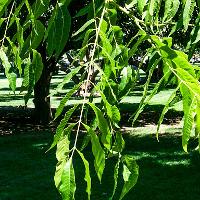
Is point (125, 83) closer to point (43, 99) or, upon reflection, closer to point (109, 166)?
point (109, 166)

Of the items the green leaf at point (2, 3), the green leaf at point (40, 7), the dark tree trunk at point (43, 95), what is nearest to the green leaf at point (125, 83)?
the green leaf at point (40, 7)

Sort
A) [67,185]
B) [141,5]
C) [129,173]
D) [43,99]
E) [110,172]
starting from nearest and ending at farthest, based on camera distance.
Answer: [67,185] < [129,173] < [141,5] < [110,172] < [43,99]

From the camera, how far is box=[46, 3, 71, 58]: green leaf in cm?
158

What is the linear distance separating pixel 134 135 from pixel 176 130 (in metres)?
1.57

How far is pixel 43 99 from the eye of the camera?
51.5 feet

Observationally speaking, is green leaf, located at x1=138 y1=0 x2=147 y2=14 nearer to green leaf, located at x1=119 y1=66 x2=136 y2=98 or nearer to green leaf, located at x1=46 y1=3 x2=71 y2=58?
green leaf, located at x1=119 y1=66 x2=136 y2=98

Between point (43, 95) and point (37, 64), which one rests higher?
point (37, 64)

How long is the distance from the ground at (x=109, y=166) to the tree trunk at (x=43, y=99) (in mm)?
458

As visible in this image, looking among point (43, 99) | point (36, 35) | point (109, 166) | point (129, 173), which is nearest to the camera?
point (129, 173)

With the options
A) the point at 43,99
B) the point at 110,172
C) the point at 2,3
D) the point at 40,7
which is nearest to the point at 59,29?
the point at 40,7

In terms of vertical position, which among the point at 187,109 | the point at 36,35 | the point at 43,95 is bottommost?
the point at 43,95

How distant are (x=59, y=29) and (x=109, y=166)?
8.13 meters

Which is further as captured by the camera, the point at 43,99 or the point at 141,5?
the point at 43,99

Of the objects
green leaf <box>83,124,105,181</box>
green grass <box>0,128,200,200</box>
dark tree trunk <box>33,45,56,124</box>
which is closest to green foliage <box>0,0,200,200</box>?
green leaf <box>83,124,105,181</box>
